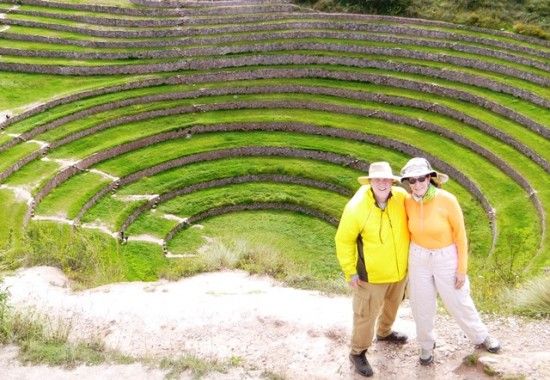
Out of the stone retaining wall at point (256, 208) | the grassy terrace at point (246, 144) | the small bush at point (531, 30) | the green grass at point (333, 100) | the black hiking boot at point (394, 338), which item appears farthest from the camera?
the small bush at point (531, 30)

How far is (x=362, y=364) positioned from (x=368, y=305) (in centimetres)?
113

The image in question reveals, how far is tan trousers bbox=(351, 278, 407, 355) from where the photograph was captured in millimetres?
9336

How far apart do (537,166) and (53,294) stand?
828 inches

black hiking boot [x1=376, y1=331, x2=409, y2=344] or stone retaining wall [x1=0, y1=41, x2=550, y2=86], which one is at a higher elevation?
stone retaining wall [x1=0, y1=41, x2=550, y2=86]

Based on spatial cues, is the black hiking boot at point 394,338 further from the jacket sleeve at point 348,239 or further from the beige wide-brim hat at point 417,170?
the beige wide-brim hat at point 417,170

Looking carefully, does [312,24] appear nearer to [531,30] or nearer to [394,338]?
[531,30]

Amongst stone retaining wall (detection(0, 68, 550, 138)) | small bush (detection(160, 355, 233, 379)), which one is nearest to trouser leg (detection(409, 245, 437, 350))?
small bush (detection(160, 355, 233, 379))

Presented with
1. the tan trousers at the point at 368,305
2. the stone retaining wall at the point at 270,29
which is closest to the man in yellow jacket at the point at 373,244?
the tan trousers at the point at 368,305

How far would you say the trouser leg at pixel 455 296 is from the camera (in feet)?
29.9

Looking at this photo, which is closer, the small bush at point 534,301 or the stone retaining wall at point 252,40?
the small bush at point 534,301

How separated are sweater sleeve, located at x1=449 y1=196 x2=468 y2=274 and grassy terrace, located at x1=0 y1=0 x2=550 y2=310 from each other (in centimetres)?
977

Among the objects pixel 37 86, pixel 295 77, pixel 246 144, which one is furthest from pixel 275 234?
pixel 37 86

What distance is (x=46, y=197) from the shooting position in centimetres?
2583

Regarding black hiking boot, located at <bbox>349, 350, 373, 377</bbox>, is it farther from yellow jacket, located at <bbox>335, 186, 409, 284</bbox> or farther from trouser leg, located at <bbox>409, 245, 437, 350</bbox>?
yellow jacket, located at <bbox>335, 186, 409, 284</bbox>
